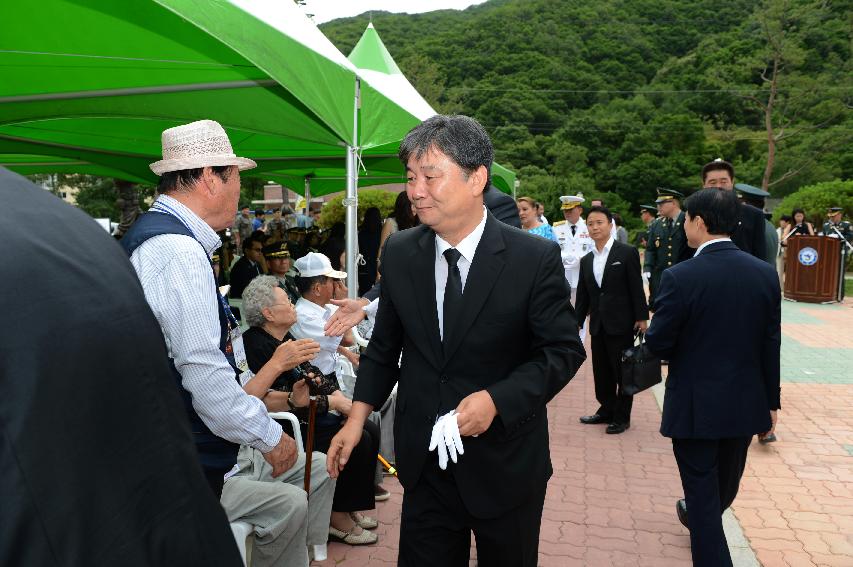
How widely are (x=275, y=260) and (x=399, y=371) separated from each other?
5647 mm

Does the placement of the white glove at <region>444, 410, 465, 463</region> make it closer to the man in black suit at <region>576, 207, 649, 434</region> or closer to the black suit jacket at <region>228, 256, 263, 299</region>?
the man in black suit at <region>576, 207, 649, 434</region>

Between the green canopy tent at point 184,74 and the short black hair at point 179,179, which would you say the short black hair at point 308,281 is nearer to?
the green canopy tent at point 184,74

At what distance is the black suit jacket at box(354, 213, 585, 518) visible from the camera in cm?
220

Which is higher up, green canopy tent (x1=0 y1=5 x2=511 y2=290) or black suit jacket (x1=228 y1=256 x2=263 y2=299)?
green canopy tent (x1=0 y1=5 x2=511 y2=290)

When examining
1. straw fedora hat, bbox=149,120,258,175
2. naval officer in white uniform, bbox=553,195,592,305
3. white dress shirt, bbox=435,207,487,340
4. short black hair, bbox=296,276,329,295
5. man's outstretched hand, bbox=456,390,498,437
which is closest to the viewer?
man's outstretched hand, bbox=456,390,498,437

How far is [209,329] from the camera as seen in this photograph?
225 centimetres

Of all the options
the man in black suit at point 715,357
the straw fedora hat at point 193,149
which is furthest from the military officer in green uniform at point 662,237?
the straw fedora hat at point 193,149

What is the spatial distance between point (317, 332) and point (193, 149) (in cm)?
197

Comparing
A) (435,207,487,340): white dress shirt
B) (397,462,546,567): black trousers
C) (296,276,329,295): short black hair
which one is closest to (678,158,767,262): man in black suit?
(296,276,329,295): short black hair

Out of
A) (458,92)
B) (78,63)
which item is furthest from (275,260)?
(458,92)

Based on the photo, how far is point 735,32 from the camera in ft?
215

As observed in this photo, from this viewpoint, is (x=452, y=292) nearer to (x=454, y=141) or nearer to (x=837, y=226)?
(x=454, y=141)

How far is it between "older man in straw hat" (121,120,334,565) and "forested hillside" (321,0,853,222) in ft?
117

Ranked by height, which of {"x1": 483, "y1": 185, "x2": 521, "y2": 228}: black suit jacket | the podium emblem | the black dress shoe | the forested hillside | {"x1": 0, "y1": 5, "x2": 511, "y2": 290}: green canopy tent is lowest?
the black dress shoe
